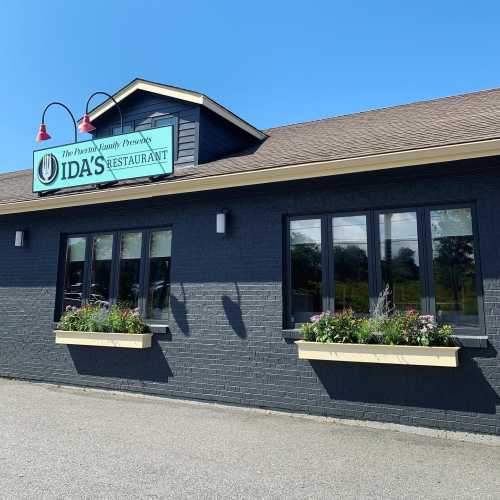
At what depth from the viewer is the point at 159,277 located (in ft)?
25.4

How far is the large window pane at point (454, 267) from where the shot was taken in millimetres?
5598

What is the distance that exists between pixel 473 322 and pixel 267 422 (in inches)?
115

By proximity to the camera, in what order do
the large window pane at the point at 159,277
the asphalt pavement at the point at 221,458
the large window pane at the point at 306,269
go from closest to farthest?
the asphalt pavement at the point at 221,458, the large window pane at the point at 306,269, the large window pane at the point at 159,277

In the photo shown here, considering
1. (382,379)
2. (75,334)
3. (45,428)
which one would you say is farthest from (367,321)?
(75,334)

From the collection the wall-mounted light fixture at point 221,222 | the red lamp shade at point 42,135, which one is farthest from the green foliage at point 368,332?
the red lamp shade at point 42,135

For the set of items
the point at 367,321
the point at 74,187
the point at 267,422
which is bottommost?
the point at 267,422

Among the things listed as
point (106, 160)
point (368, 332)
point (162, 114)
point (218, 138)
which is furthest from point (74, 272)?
point (368, 332)

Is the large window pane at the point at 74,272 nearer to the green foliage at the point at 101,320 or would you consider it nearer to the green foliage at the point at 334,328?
the green foliage at the point at 101,320

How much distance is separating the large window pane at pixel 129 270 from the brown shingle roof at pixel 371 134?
1.11 meters

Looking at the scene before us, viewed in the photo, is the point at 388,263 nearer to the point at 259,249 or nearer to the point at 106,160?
the point at 259,249

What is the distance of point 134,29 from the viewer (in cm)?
1023

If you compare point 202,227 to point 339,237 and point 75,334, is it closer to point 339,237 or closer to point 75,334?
point 339,237

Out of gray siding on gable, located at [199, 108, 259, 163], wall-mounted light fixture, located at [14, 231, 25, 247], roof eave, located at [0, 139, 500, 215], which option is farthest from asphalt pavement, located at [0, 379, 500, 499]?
gray siding on gable, located at [199, 108, 259, 163]

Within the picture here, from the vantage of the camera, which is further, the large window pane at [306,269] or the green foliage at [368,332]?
the large window pane at [306,269]
